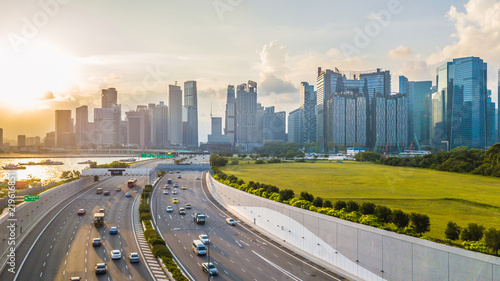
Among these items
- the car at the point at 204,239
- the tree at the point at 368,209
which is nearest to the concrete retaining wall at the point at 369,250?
the tree at the point at 368,209

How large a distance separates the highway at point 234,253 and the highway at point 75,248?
4.44 metres

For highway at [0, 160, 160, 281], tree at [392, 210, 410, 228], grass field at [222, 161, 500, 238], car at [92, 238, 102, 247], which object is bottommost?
highway at [0, 160, 160, 281]

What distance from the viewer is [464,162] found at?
80.8 meters

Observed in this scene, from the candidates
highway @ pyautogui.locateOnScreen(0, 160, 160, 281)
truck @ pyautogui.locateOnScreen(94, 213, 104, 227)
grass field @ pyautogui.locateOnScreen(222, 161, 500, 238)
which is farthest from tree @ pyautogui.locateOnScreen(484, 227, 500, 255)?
truck @ pyautogui.locateOnScreen(94, 213, 104, 227)

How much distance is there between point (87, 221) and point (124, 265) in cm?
2146

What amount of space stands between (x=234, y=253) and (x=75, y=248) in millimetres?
17137

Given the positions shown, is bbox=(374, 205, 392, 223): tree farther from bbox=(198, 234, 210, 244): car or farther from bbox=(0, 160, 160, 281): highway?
bbox=(0, 160, 160, 281): highway

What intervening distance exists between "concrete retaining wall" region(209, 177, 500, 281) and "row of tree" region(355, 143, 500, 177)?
2166 inches

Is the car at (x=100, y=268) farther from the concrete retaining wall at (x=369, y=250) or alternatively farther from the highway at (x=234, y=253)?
the concrete retaining wall at (x=369, y=250)

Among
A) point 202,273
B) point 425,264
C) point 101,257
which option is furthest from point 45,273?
point 425,264

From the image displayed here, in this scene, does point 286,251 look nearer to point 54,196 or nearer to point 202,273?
point 202,273

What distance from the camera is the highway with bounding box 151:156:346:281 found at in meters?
28.6

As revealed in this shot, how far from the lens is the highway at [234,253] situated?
93.8 feet

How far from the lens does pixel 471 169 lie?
3095 inches
